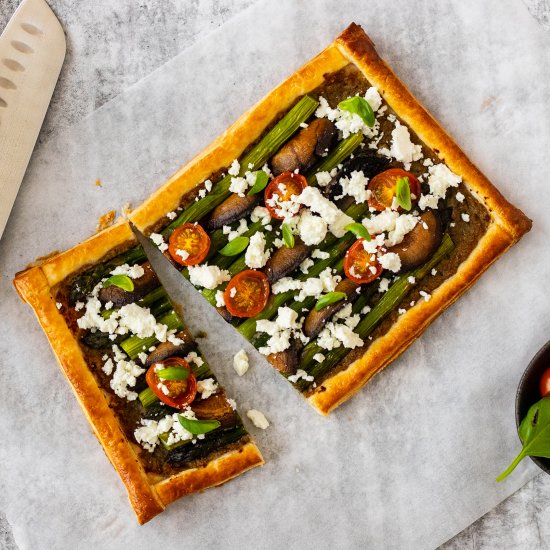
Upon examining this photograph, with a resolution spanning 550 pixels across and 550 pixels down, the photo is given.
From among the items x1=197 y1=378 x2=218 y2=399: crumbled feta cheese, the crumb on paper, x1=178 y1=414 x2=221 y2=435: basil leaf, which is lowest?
x1=178 y1=414 x2=221 y2=435: basil leaf

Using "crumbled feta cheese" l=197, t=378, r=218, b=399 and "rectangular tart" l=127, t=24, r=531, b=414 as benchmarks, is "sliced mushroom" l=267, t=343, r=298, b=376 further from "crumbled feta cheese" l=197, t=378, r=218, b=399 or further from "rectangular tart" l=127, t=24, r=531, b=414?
"crumbled feta cheese" l=197, t=378, r=218, b=399

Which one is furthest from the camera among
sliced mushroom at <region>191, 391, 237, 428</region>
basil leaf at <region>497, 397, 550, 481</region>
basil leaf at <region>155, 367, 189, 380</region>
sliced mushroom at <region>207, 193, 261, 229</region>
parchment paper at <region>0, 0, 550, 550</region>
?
parchment paper at <region>0, 0, 550, 550</region>

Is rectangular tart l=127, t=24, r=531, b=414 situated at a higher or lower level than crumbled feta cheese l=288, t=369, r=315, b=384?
higher

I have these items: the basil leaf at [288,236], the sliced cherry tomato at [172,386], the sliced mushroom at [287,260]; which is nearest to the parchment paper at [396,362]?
the sliced cherry tomato at [172,386]

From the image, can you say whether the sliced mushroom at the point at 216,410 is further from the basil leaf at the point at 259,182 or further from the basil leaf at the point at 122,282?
the basil leaf at the point at 259,182

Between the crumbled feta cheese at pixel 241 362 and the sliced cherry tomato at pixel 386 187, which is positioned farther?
the crumbled feta cheese at pixel 241 362

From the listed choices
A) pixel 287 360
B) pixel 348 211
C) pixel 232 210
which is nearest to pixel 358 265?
pixel 348 211

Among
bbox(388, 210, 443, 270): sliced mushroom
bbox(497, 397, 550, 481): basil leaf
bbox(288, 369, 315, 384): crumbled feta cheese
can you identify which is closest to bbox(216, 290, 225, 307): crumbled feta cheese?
bbox(288, 369, 315, 384): crumbled feta cheese
